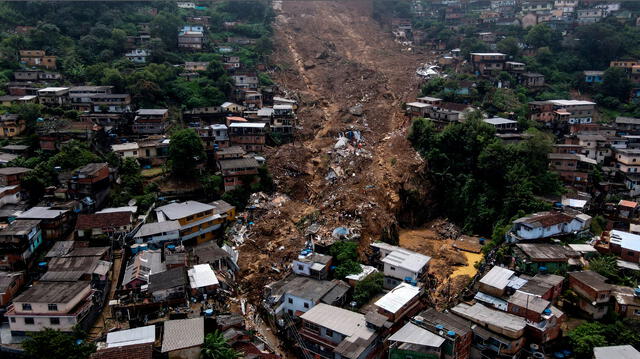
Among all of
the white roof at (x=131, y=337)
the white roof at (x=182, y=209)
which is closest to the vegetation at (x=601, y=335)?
the white roof at (x=131, y=337)

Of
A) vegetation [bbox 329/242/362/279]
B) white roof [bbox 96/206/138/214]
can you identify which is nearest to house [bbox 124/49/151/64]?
white roof [bbox 96/206/138/214]

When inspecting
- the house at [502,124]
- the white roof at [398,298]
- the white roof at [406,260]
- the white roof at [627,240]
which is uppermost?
the house at [502,124]

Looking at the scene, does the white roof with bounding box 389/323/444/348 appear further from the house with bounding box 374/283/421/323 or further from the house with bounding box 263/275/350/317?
the house with bounding box 263/275/350/317

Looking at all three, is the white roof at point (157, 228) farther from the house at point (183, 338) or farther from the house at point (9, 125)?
the house at point (9, 125)

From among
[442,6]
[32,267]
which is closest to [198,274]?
[32,267]

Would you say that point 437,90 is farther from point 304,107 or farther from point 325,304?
point 325,304
